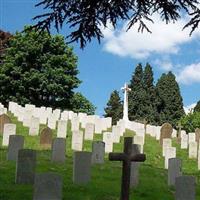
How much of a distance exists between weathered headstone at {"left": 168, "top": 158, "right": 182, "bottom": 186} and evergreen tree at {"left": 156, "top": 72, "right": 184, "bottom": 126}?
41136 millimetres

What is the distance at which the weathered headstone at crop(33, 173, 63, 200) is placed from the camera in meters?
9.27

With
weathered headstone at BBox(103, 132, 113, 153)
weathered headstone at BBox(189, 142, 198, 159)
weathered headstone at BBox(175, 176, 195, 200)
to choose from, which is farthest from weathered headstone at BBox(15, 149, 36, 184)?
weathered headstone at BBox(189, 142, 198, 159)

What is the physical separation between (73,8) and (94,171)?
4807 millimetres

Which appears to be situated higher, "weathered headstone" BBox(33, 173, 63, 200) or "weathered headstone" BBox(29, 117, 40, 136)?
"weathered headstone" BBox(29, 117, 40, 136)

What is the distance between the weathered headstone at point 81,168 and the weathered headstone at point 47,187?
225 cm

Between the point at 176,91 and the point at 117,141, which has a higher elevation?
the point at 176,91

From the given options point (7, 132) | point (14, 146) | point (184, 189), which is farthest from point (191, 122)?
point (184, 189)

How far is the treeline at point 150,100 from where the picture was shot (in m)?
55.1

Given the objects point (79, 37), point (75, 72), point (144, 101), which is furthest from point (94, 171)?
point (144, 101)

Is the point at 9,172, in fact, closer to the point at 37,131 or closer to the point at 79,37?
the point at 79,37

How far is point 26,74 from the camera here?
140 ft

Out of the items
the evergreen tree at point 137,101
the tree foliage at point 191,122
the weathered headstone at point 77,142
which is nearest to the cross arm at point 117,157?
the weathered headstone at point 77,142

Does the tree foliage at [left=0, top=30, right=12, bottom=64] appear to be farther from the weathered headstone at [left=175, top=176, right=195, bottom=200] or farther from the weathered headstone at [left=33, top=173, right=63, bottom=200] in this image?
the weathered headstone at [left=33, top=173, right=63, bottom=200]

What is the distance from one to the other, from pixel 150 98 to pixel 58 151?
43.0 meters
